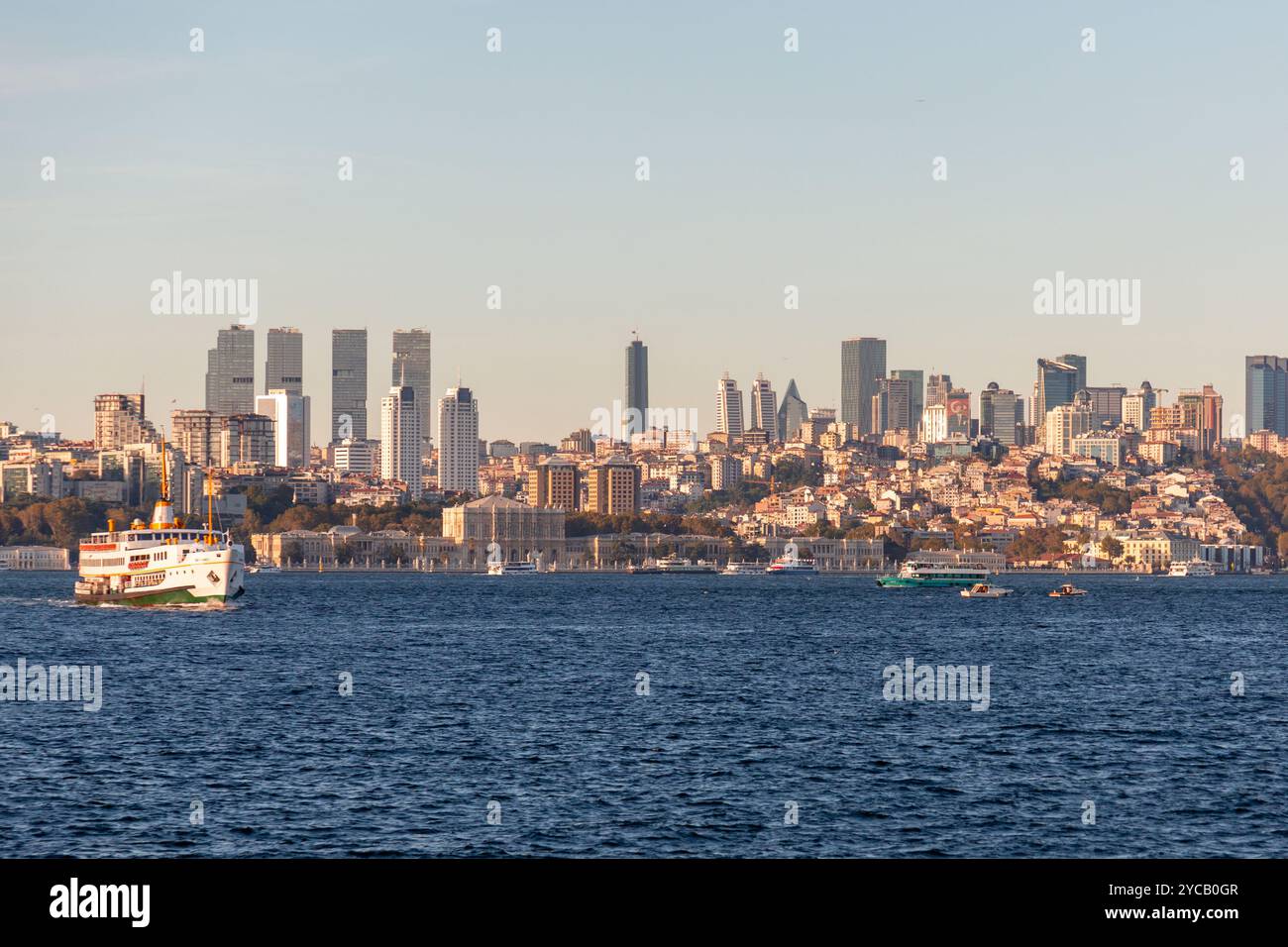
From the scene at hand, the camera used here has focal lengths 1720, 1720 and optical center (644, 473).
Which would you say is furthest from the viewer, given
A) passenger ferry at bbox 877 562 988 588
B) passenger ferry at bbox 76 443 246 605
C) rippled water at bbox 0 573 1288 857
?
passenger ferry at bbox 877 562 988 588

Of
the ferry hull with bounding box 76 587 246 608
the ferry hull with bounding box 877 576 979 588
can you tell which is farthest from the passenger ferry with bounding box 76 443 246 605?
the ferry hull with bounding box 877 576 979 588

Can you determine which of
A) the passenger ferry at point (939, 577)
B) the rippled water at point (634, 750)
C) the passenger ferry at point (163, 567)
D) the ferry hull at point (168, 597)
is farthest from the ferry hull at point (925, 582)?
the rippled water at point (634, 750)

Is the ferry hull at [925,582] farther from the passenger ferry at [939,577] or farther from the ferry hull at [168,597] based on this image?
the ferry hull at [168,597]

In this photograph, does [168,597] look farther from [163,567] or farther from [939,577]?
[939,577]

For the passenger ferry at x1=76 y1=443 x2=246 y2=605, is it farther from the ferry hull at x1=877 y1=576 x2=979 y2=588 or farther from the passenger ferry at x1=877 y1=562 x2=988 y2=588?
the passenger ferry at x1=877 y1=562 x2=988 y2=588

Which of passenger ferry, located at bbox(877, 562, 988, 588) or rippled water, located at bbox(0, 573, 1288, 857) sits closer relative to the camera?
rippled water, located at bbox(0, 573, 1288, 857)
